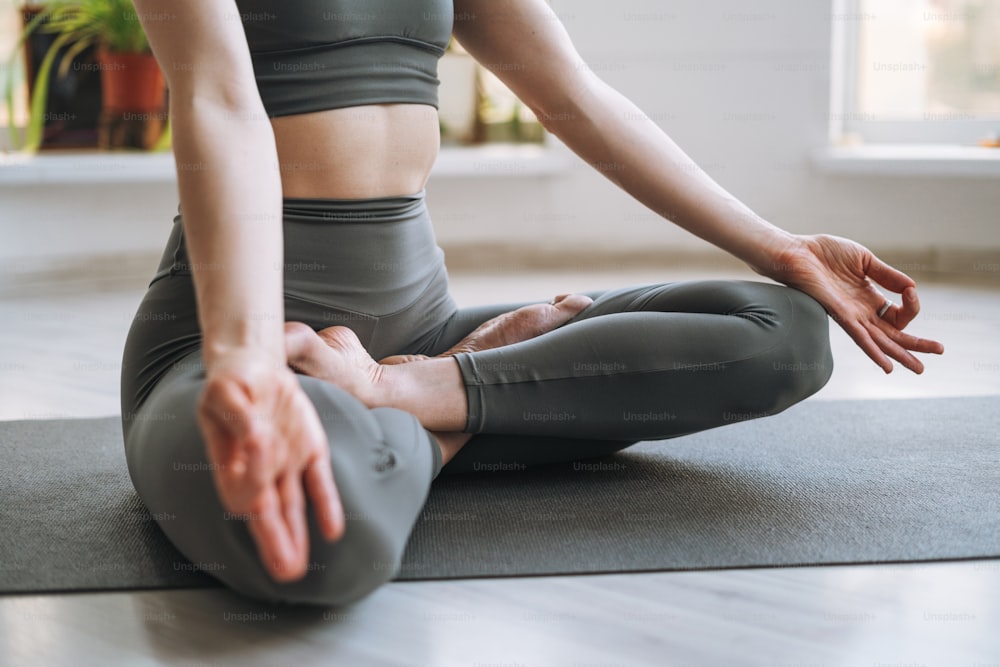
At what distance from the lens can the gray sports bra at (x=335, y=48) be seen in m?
1.13

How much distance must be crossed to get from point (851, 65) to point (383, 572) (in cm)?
302

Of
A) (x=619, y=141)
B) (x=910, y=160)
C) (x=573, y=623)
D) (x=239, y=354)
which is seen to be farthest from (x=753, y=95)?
(x=239, y=354)

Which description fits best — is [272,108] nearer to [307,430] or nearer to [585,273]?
[307,430]

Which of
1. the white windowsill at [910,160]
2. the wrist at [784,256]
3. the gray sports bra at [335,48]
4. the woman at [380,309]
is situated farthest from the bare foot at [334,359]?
the white windowsill at [910,160]

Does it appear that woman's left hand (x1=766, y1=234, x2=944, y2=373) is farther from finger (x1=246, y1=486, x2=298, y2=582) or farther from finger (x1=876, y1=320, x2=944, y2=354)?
finger (x1=246, y1=486, x2=298, y2=582)

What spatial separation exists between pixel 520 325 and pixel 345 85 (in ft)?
1.17

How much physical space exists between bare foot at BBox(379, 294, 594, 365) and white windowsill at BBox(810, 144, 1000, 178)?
2027mm

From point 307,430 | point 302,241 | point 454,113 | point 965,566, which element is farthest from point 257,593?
point 454,113

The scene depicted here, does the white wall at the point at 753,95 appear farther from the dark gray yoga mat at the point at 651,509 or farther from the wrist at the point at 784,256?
the wrist at the point at 784,256

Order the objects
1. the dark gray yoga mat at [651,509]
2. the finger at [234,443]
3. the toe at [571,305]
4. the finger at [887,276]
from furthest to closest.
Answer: the toe at [571,305]
the finger at [887,276]
the dark gray yoga mat at [651,509]
the finger at [234,443]

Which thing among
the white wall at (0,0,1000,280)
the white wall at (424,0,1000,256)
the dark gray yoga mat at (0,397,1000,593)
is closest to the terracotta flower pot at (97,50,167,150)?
the white wall at (0,0,1000,280)

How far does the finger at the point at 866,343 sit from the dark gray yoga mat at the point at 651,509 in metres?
0.15

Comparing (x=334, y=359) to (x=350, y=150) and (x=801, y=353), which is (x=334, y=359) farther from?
(x=801, y=353)

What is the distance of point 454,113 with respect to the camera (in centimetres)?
365
